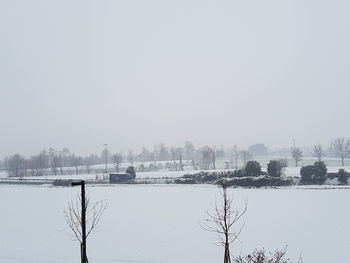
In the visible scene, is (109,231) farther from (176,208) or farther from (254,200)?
(254,200)

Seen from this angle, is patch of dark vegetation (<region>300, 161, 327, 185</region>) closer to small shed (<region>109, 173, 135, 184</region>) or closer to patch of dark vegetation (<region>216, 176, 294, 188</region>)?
→ patch of dark vegetation (<region>216, 176, 294, 188</region>)

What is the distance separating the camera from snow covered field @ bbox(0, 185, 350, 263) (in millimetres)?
19828

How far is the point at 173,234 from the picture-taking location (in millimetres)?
24719

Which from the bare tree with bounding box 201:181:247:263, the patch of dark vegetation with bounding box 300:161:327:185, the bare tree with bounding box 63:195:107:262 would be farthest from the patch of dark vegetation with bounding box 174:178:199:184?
the bare tree with bounding box 201:181:247:263

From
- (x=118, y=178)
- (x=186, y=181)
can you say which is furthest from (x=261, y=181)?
(x=118, y=178)

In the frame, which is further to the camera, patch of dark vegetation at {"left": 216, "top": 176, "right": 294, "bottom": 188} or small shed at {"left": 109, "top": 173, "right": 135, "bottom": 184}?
small shed at {"left": 109, "top": 173, "right": 135, "bottom": 184}

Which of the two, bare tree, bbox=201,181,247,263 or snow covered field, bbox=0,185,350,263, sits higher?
bare tree, bbox=201,181,247,263

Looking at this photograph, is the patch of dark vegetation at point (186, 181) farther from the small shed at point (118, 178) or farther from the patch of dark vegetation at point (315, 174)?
the patch of dark vegetation at point (315, 174)

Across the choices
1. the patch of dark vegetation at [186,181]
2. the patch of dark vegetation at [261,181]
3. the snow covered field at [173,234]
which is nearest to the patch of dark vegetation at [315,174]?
the patch of dark vegetation at [261,181]

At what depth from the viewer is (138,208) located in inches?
1468

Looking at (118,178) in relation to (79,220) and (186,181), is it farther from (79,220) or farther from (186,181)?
(79,220)

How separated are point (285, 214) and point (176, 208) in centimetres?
945

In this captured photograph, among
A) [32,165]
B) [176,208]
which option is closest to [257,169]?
[176,208]

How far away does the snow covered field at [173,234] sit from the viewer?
19.8 m
